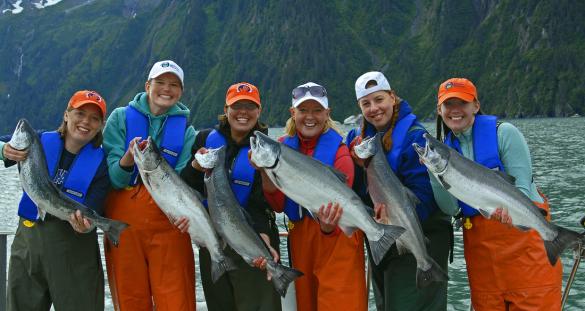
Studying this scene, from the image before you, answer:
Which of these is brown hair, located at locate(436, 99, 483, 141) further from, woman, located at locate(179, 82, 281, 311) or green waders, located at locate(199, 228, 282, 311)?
green waders, located at locate(199, 228, 282, 311)

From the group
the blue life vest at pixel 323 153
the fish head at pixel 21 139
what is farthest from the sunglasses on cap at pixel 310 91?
the fish head at pixel 21 139

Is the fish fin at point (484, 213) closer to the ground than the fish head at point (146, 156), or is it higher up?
closer to the ground

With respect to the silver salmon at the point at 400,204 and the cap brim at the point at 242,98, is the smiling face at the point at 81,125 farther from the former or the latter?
the silver salmon at the point at 400,204

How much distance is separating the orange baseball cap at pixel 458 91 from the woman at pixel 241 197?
→ 207cm

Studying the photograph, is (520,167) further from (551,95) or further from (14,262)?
(551,95)

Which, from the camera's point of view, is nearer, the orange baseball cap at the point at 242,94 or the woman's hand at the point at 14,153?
the woman's hand at the point at 14,153

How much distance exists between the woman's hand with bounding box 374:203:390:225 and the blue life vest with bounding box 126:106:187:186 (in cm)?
240

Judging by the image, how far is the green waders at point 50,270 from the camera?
571 centimetres

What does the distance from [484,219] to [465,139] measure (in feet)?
3.07

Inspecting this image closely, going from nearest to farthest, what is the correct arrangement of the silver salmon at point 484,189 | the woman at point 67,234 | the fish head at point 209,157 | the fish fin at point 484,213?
the silver salmon at point 484,189
the fish fin at point 484,213
the fish head at point 209,157
the woman at point 67,234

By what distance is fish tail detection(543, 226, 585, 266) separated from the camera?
17.1 ft

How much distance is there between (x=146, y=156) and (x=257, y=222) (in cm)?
145

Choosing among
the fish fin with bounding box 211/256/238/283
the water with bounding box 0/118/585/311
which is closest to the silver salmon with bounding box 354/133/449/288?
the fish fin with bounding box 211/256/238/283

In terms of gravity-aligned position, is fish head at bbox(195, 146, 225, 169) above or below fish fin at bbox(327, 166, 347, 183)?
above
